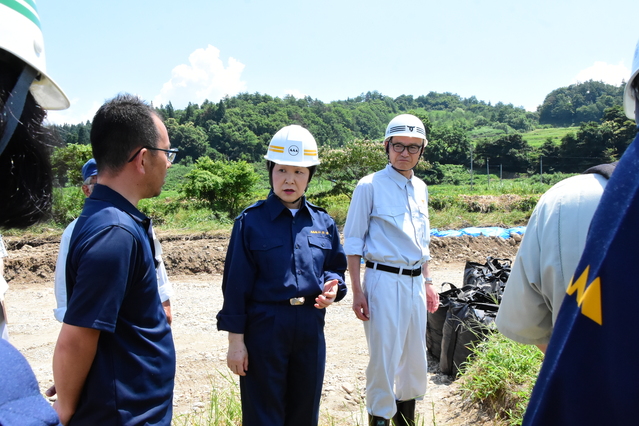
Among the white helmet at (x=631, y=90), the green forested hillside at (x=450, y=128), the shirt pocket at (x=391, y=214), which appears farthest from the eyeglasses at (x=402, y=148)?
the green forested hillside at (x=450, y=128)

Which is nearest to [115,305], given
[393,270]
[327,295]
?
[327,295]

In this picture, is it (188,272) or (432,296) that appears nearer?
(432,296)

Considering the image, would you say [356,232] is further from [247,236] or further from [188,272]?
[188,272]

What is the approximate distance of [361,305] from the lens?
3080 millimetres

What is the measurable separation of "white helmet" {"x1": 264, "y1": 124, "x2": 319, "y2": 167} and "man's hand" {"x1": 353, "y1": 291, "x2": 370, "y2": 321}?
983 mm

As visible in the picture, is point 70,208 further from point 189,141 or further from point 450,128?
point 450,128

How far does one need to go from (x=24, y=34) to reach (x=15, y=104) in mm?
146

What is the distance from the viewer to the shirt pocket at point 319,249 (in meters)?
2.62

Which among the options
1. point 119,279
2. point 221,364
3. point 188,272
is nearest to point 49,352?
point 221,364

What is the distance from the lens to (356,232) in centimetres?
321

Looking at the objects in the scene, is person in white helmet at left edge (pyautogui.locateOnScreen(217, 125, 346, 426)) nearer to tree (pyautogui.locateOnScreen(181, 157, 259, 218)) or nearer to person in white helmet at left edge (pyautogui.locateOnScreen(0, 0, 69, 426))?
person in white helmet at left edge (pyautogui.locateOnScreen(0, 0, 69, 426))

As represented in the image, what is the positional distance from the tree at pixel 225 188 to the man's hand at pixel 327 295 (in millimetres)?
17317

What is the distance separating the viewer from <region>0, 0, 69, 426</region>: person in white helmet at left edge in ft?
2.95

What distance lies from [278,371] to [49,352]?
4509 millimetres
